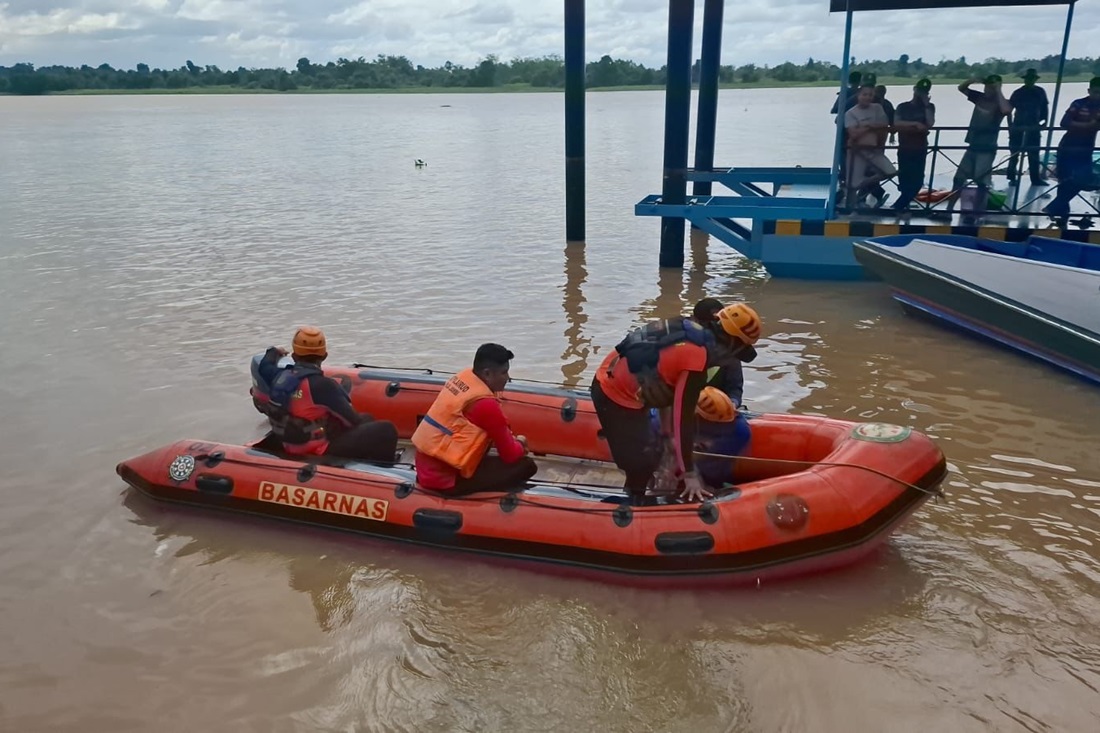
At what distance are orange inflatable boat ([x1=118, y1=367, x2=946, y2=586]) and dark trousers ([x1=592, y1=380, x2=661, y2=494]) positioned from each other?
0.56 feet


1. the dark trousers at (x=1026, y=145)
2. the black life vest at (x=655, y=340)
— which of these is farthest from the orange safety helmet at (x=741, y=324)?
the dark trousers at (x=1026, y=145)

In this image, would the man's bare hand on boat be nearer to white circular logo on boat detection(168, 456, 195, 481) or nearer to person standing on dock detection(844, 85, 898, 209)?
white circular logo on boat detection(168, 456, 195, 481)

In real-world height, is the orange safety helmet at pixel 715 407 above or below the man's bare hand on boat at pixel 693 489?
above

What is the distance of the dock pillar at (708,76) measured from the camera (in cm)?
1440

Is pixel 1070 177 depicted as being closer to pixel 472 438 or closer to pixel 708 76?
pixel 708 76

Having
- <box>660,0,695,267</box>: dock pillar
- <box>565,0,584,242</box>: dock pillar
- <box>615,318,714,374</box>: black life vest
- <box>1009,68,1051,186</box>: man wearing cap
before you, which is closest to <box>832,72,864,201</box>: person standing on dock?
<box>1009,68,1051,186</box>: man wearing cap

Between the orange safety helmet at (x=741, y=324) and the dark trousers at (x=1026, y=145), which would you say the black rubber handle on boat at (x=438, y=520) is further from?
the dark trousers at (x=1026, y=145)

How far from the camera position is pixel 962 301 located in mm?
7754

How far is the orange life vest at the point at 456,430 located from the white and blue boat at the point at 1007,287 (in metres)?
5.02

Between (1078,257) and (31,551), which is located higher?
(1078,257)

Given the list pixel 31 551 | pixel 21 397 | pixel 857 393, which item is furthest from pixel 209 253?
pixel 857 393

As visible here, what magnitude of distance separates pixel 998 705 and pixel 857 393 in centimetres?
363

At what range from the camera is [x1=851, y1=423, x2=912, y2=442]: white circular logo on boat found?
4.48 m

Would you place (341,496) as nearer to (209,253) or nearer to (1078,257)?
(1078,257)
